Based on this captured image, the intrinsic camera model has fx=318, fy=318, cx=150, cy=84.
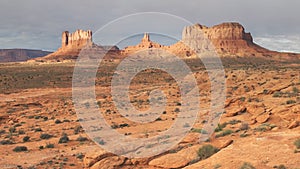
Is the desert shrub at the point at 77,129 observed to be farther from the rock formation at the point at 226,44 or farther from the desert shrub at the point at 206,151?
the rock formation at the point at 226,44

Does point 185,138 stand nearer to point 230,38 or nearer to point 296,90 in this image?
point 296,90

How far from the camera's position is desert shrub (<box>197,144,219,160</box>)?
9.72 metres

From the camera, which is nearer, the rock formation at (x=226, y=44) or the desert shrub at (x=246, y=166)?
the desert shrub at (x=246, y=166)

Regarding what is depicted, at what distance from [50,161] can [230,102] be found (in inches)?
498

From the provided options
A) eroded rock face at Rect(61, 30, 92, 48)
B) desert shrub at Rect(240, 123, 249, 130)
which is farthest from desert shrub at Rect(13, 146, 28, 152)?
eroded rock face at Rect(61, 30, 92, 48)

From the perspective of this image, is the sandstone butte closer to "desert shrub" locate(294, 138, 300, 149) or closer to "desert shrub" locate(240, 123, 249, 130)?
"desert shrub" locate(240, 123, 249, 130)

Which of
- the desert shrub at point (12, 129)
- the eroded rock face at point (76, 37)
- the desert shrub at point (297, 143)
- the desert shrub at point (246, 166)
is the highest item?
the eroded rock face at point (76, 37)

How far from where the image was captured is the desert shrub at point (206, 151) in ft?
31.9

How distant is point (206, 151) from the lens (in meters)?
9.79

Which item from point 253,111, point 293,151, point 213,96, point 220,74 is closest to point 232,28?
point 220,74

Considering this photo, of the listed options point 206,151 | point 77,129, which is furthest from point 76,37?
point 206,151

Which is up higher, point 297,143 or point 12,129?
point 297,143

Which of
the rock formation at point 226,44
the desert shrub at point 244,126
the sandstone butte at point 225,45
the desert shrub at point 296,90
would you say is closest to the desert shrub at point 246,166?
the desert shrub at point 244,126

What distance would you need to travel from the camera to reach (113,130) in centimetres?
1858
